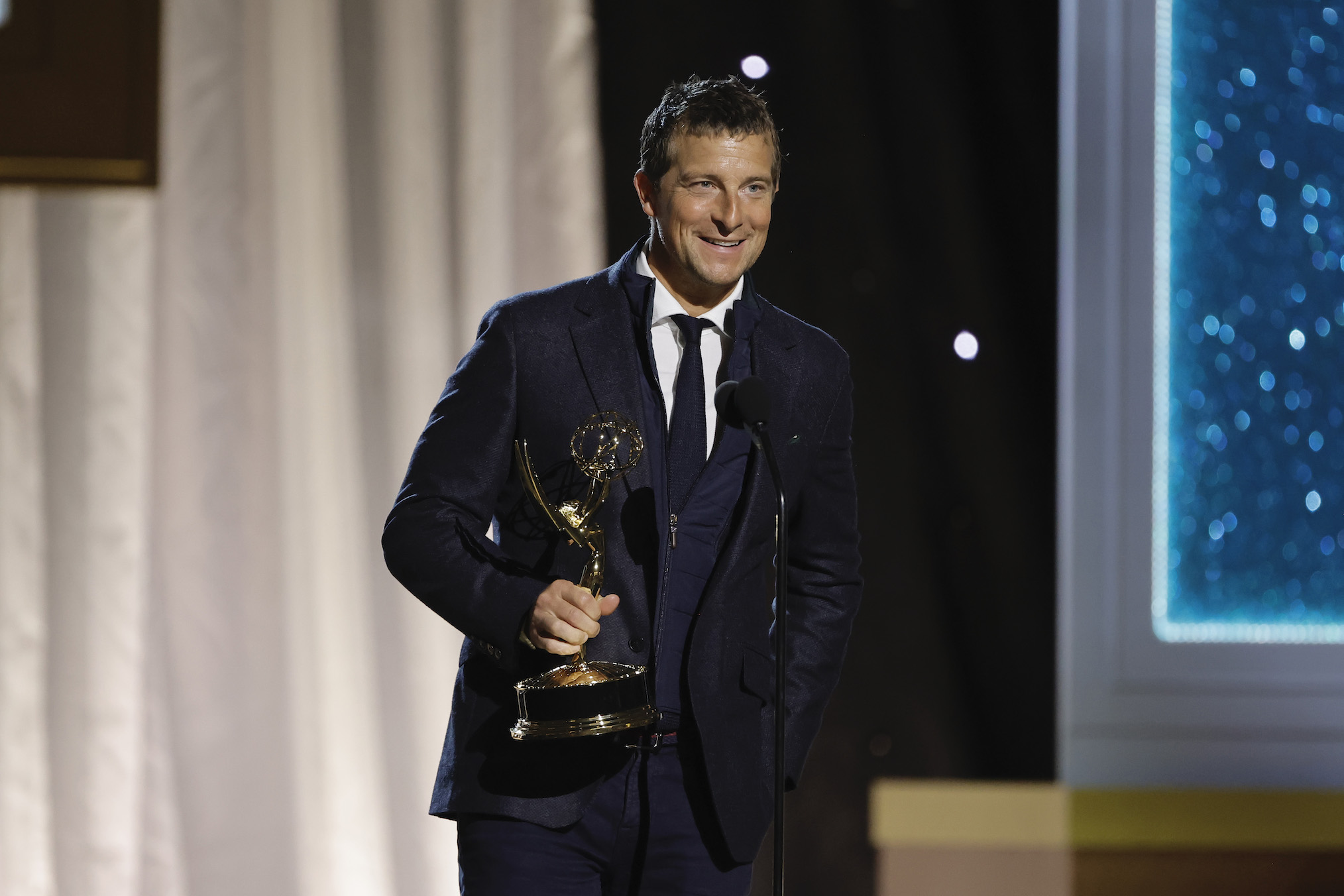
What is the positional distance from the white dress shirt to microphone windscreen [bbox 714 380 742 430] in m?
0.23

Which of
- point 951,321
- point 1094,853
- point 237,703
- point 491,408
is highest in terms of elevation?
point 951,321

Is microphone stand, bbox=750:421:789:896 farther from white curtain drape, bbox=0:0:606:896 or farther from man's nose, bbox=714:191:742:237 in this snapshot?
white curtain drape, bbox=0:0:606:896

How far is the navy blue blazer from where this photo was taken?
1391mm

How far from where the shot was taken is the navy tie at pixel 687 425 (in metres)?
1.49

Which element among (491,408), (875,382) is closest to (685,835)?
(491,408)

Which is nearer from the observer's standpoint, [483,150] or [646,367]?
[646,367]

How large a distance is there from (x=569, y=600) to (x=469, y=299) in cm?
128

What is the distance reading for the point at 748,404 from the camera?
4.09ft

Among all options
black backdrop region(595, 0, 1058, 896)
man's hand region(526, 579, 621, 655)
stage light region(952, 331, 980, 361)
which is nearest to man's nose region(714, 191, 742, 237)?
man's hand region(526, 579, 621, 655)

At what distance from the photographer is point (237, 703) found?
240cm

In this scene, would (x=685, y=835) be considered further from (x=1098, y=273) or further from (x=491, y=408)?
(x=1098, y=273)

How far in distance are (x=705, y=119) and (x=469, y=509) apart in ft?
1.81

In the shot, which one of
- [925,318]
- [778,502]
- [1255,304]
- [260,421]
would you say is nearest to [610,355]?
[778,502]

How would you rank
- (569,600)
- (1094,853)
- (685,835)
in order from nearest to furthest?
(569,600)
(685,835)
(1094,853)
